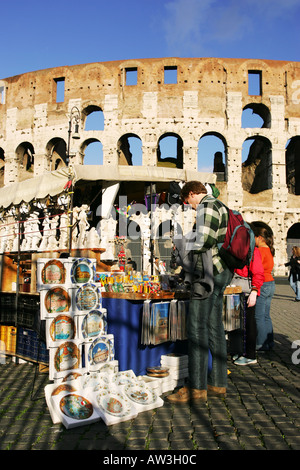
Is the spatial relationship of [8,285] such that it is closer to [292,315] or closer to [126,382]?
[126,382]

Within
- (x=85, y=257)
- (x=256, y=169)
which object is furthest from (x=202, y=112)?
(x=85, y=257)

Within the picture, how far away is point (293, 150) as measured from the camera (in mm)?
25531

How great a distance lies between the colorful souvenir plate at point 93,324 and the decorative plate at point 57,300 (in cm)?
24

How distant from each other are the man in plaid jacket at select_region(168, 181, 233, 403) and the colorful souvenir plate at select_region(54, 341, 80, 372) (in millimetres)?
1011

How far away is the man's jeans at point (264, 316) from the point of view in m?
5.15

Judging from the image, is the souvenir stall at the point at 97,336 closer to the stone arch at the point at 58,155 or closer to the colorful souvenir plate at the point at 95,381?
the colorful souvenir plate at the point at 95,381

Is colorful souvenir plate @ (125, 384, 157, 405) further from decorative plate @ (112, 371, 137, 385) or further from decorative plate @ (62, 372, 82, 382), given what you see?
decorative plate @ (62, 372, 82, 382)

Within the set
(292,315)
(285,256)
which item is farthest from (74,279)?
(285,256)

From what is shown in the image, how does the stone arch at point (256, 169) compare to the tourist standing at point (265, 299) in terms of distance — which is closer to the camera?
the tourist standing at point (265, 299)

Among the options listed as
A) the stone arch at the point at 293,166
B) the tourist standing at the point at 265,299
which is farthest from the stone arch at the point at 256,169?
the tourist standing at the point at 265,299

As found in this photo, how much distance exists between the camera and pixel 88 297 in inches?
153

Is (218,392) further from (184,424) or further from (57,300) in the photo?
(57,300)

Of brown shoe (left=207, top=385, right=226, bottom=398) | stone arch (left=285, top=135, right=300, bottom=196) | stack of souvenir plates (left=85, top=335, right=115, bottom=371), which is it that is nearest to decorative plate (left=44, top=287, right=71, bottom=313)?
stack of souvenir plates (left=85, top=335, right=115, bottom=371)
